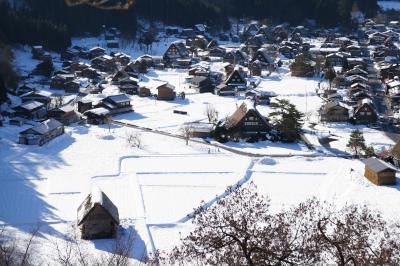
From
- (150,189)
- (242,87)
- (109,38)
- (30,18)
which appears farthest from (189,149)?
(109,38)

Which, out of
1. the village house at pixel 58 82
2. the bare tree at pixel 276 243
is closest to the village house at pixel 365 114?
the village house at pixel 58 82

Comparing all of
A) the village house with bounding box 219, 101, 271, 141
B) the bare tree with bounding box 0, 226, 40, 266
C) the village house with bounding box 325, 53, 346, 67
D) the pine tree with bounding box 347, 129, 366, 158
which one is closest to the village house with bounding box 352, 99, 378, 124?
the pine tree with bounding box 347, 129, 366, 158

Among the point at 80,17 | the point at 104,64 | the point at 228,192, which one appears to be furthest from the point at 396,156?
the point at 80,17

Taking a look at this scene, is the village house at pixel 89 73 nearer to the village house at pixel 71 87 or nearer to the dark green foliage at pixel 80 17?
the village house at pixel 71 87

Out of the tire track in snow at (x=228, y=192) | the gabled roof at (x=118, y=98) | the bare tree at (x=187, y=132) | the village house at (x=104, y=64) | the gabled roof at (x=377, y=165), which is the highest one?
the village house at (x=104, y=64)

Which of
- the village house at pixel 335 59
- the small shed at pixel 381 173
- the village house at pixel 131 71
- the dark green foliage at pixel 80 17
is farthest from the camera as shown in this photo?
the dark green foliage at pixel 80 17

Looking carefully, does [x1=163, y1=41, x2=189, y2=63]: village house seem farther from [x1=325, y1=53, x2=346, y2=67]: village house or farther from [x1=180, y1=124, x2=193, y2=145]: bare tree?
[x1=180, y1=124, x2=193, y2=145]: bare tree

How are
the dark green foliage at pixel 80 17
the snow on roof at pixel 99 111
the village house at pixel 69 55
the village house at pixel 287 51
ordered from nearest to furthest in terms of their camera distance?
the snow on roof at pixel 99 111 < the village house at pixel 69 55 < the village house at pixel 287 51 < the dark green foliage at pixel 80 17
